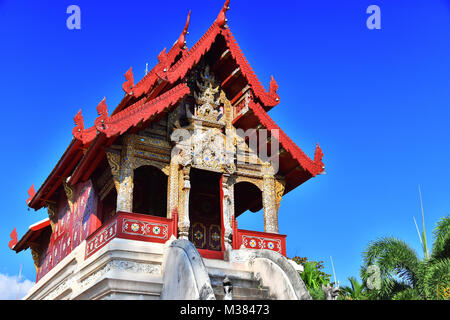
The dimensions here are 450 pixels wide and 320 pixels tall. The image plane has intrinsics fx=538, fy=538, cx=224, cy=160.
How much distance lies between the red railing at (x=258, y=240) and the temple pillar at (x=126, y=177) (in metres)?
2.57

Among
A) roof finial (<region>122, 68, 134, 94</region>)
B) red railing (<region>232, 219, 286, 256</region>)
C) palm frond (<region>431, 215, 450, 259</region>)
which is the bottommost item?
red railing (<region>232, 219, 286, 256</region>)

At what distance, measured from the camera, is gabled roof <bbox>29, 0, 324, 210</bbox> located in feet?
39.0

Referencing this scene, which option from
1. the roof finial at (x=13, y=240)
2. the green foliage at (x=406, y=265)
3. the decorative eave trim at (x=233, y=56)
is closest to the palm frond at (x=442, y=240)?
the green foliage at (x=406, y=265)

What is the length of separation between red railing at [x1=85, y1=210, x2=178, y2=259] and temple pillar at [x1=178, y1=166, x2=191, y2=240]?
36 cm

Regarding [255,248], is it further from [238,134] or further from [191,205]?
[191,205]

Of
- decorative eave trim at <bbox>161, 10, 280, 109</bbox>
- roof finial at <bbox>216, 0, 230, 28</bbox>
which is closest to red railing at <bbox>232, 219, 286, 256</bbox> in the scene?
decorative eave trim at <bbox>161, 10, 280, 109</bbox>

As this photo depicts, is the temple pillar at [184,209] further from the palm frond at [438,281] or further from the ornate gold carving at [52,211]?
the palm frond at [438,281]

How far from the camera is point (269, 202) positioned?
44.2 feet

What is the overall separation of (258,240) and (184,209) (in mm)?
1939

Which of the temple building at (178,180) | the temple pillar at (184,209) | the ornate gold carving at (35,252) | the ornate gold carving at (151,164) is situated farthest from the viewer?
the ornate gold carving at (35,252)

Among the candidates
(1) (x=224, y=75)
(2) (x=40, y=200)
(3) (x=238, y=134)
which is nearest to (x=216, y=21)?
(1) (x=224, y=75)

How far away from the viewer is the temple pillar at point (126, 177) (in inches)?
456

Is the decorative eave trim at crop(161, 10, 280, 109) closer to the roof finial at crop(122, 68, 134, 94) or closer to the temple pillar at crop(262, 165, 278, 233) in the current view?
the roof finial at crop(122, 68, 134, 94)
